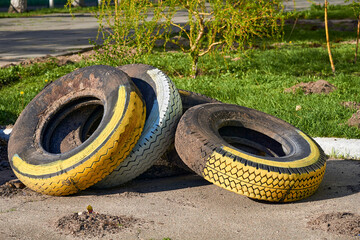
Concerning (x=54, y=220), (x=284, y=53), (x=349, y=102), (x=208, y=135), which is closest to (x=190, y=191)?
(x=208, y=135)

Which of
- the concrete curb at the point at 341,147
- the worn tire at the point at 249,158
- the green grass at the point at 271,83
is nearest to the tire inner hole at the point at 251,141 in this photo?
the worn tire at the point at 249,158

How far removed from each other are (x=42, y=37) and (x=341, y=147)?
10.5 m

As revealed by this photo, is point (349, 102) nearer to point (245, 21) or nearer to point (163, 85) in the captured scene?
point (245, 21)

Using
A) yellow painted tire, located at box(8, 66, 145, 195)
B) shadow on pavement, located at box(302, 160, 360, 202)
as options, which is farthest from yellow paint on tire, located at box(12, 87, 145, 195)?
shadow on pavement, located at box(302, 160, 360, 202)

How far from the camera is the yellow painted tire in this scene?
12.9ft

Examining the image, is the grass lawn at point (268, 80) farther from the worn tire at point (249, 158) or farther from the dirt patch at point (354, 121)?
the worn tire at point (249, 158)

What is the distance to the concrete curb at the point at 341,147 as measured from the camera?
5113 mm

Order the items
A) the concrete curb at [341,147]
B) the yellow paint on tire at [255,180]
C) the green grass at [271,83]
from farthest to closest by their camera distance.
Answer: the green grass at [271,83]
the concrete curb at [341,147]
the yellow paint on tire at [255,180]

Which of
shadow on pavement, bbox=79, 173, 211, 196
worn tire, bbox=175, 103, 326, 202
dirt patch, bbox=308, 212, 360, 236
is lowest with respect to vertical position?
shadow on pavement, bbox=79, 173, 211, 196

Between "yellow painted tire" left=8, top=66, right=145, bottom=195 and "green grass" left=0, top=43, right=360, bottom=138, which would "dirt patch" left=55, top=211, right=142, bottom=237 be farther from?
"green grass" left=0, top=43, right=360, bottom=138

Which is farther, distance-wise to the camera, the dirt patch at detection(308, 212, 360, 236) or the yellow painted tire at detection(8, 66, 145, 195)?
the yellow painted tire at detection(8, 66, 145, 195)

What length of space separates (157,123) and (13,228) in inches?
60.1

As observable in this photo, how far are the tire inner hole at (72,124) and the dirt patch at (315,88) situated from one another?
Answer: 11.0ft

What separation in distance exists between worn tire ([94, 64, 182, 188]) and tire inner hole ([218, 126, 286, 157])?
0.64m
